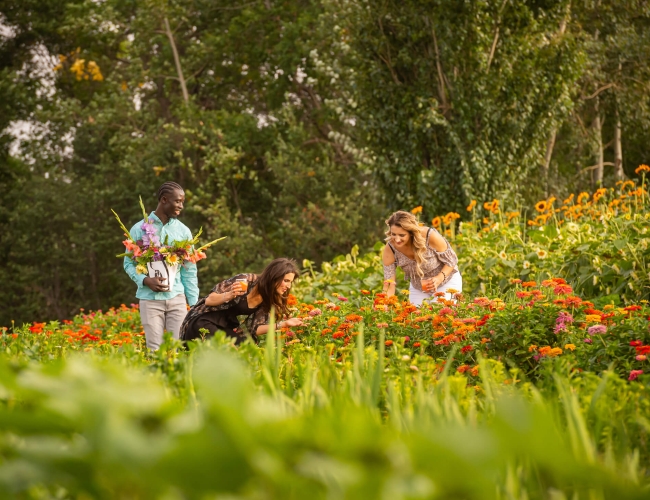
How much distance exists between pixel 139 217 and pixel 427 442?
18879 millimetres

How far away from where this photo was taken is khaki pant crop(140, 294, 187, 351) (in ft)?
19.4

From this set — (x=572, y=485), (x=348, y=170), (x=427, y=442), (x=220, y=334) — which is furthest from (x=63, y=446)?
(x=348, y=170)

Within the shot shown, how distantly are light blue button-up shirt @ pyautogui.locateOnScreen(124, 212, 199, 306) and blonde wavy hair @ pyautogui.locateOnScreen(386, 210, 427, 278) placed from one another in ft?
5.60

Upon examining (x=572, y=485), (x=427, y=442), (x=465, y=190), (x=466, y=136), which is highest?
(x=466, y=136)

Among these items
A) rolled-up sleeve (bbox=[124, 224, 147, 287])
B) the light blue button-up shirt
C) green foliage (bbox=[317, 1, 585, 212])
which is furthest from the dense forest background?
rolled-up sleeve (bbox=[124, 224, 147, 287])

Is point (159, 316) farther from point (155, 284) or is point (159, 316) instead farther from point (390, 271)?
point (390, 271)

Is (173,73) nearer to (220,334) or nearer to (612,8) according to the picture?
(612,8)

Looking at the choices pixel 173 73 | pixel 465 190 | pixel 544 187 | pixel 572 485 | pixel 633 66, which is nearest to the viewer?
pixel 572 485

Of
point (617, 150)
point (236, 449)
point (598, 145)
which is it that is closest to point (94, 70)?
point (598, 145)

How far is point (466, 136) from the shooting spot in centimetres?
1216

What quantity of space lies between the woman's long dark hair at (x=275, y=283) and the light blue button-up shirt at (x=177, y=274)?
2.40 feet

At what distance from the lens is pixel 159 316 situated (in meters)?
5.98

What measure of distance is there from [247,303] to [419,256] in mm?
1711

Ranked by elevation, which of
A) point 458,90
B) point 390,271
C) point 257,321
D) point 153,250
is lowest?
point 257,321
